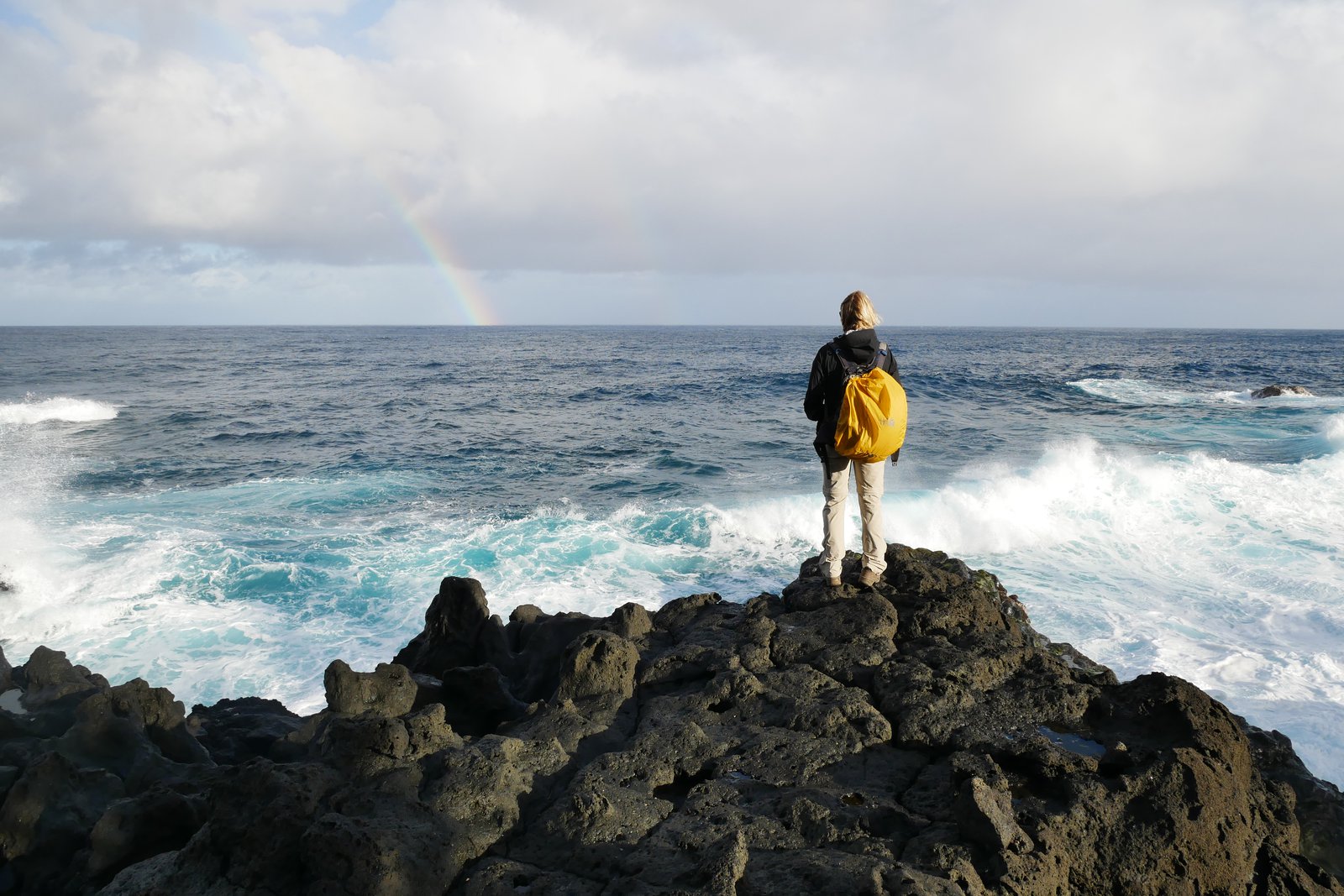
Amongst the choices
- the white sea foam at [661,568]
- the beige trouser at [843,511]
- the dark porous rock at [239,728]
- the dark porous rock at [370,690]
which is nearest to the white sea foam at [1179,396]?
the white sea foam at [661,568]

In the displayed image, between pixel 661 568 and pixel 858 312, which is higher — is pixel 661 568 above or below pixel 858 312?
below

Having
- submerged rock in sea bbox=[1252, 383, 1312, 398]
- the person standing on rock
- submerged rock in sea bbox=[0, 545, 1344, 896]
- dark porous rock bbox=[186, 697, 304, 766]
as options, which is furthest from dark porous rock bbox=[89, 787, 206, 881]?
submerged rock in sea bbox=[1252, 383, 1312, 398]

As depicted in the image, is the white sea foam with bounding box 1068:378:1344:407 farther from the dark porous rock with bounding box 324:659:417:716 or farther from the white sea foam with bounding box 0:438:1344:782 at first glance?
the dark porous rock with bounding box 324:659:417:716

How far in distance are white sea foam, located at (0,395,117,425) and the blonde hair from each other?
3028 centimetres

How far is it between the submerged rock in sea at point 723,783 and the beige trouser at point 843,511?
1.18 ft

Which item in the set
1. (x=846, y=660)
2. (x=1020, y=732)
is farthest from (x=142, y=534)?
(x=1020, y=732)

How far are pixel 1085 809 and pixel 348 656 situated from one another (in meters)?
7.87

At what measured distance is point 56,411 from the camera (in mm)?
28766

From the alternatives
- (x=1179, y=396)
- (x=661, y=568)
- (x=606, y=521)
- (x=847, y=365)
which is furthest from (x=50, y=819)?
(x=1179, y=396)

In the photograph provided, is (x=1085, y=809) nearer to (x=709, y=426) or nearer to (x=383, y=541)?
(x=383, y=541)

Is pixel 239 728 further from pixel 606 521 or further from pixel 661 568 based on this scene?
pixel 606 521

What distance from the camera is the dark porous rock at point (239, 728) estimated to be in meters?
5.50

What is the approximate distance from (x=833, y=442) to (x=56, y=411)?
3351cm

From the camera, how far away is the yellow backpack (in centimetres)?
517
